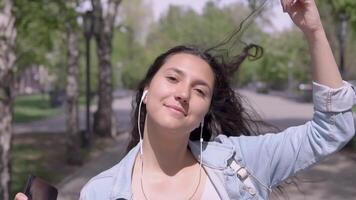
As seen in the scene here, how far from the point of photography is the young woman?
208cm

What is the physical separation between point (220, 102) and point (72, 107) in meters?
11.0

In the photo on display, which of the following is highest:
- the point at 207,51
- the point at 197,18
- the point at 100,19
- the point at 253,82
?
the point at 207,51

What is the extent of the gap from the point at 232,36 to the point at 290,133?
1.71ft

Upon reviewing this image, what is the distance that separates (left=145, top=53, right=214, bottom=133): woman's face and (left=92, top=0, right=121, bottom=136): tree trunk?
1415 cm

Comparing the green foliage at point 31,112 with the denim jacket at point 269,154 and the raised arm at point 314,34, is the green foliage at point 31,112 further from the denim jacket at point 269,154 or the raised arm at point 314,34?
the raised arm at point 314,34

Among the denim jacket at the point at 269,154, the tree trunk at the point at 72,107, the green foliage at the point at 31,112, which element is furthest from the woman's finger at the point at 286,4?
the green foliage at the point at 31,112

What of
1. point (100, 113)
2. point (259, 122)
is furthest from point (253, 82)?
point (259, 122)

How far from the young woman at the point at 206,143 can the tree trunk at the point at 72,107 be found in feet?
34.8

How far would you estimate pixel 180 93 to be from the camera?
2168mm

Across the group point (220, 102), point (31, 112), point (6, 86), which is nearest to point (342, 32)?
point (6, 86)

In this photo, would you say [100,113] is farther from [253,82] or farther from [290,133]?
[253,82]

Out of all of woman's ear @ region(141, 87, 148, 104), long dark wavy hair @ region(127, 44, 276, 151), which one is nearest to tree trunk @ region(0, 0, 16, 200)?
long dark wavy hair @ region(127, 44, 276, 151)

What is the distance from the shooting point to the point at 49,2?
11.3 m

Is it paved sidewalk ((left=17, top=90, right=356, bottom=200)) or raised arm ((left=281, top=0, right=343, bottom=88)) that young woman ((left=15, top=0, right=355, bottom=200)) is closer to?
raised arm ((left=281, top=0, right=343, bottom=88))
